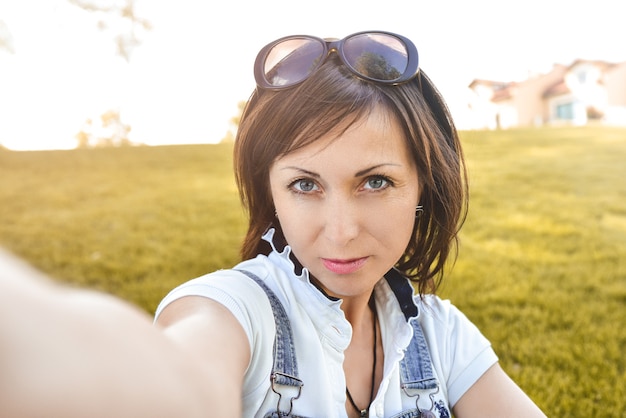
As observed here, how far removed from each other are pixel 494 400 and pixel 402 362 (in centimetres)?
33

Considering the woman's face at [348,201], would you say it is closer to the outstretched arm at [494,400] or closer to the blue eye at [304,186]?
the blue eye at [304,186]

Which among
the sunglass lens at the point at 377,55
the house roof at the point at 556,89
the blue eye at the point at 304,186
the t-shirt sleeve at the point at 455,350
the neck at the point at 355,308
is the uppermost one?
the sunglass lens at the point at 377,55

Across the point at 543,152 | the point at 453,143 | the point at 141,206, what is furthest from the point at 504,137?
the point at 453,143

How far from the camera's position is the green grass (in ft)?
10.2

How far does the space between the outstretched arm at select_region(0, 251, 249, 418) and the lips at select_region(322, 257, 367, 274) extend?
2.70 feet

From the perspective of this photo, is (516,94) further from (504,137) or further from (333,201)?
(333,201)

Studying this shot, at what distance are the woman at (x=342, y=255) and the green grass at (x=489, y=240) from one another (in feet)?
2.14

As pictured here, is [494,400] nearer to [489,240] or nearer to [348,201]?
[348,201]

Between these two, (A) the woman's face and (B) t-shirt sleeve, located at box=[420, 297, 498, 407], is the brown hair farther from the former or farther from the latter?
(B) t-shirt sleeve, located at box=[420, 297, 498, 407]

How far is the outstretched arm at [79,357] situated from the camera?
0.38 metres

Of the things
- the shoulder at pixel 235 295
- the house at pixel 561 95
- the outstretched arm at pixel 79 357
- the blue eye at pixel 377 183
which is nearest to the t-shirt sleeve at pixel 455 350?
the blue eye at pixel 377 183

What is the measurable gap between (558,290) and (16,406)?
4061 mm

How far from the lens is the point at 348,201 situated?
132 centimetres

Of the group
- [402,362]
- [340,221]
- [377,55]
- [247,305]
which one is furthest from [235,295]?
[377,55]
